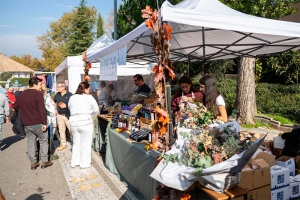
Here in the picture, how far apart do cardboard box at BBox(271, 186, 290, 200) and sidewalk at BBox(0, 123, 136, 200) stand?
2.01 meters

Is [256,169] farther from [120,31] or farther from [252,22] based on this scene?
[120,31]

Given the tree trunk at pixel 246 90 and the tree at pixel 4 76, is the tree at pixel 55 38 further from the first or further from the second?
the tree trunk at pixel 246 90

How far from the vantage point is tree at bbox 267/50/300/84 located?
11102mm

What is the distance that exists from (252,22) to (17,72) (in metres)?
65.8

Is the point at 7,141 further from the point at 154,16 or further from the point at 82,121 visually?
the point at 154,16

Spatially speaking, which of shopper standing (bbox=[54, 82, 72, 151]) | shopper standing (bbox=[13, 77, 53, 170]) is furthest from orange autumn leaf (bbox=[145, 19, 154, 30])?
shopper standing (bbox=[54, 82, 72, 151])

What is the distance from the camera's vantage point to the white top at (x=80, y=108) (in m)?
Result: 5.04

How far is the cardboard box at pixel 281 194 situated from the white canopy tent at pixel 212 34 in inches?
67.1

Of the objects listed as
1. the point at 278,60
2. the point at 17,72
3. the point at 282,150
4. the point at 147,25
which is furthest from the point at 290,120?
the point at 17,72

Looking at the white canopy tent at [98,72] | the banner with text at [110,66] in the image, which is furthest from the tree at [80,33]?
the banner with text at [110,66]

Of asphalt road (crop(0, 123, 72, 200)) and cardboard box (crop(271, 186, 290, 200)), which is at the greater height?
cardboard box (crop(271, 186, 290, 200))

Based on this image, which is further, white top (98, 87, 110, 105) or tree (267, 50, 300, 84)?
tree (267, 50, 300, 84)

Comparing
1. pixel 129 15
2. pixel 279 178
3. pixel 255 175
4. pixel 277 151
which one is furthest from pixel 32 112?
pixel 129 15

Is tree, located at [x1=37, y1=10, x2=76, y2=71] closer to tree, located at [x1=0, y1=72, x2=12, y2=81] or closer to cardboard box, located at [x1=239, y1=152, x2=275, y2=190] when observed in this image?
tree, located at [x1=0, y1=72, x2=12, y2=81]
